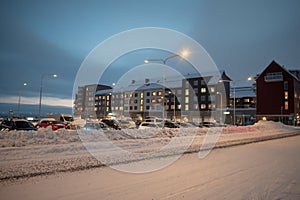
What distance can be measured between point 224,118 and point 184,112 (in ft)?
46.2

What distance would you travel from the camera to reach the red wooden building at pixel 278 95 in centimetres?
6450

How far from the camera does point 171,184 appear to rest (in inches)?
275

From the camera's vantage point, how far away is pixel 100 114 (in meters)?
110

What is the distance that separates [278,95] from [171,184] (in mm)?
69564

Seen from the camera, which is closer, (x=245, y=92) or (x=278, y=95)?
(x=278, y=95)

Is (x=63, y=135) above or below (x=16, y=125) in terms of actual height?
below

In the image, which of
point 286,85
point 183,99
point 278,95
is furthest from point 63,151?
point 183,99

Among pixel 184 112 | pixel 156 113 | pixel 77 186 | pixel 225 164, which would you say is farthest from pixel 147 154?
pixel 156 113

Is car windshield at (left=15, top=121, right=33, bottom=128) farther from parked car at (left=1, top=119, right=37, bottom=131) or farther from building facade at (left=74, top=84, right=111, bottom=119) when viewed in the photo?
building facade at (left=74, top=84, right=111, bottom=119)

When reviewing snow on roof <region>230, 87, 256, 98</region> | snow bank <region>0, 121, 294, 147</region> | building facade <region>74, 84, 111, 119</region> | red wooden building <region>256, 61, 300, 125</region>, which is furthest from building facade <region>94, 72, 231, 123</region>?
snow bank <region>0, 121, 294, 147</region>

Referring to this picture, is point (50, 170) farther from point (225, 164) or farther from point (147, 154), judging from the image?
point (225, 164)

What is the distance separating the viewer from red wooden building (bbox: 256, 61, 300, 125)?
6450cm

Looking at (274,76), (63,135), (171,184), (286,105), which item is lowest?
(171,184)

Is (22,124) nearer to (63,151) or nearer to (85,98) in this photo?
(63,151)
